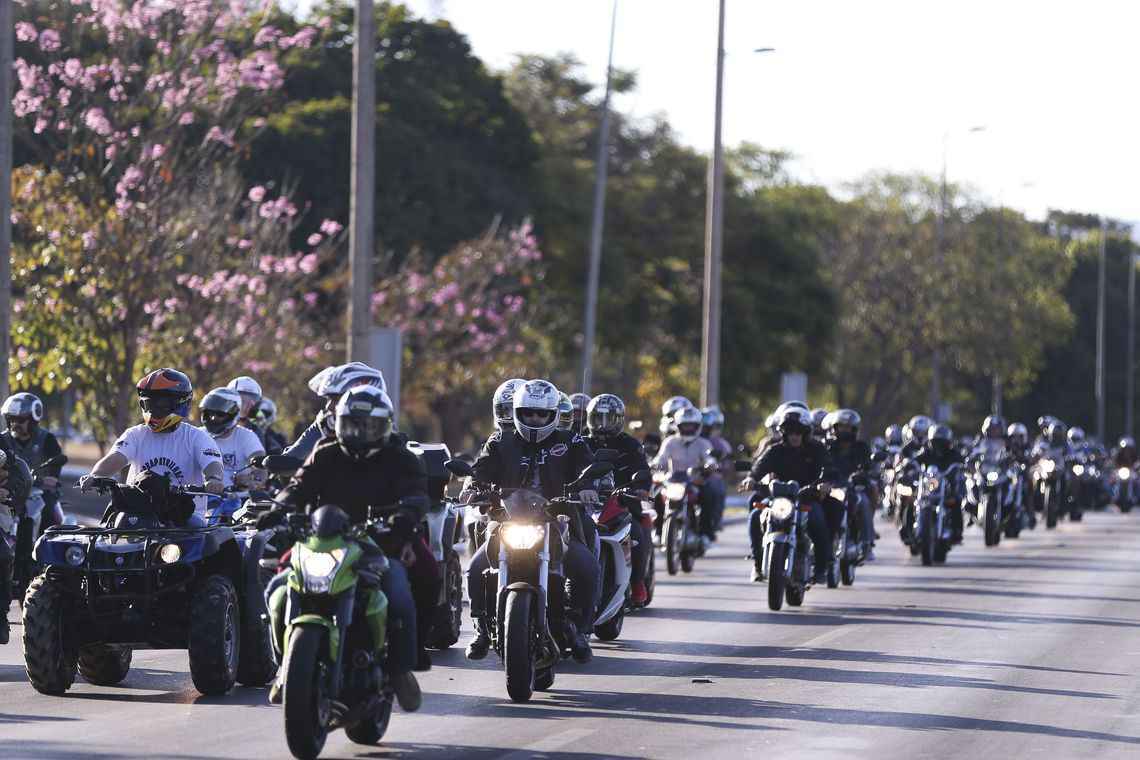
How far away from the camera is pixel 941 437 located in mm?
26594

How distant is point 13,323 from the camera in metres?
27.5

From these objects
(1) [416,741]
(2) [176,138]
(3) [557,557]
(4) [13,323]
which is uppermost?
(2) [176,138]

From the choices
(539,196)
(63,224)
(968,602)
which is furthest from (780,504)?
(539,196)

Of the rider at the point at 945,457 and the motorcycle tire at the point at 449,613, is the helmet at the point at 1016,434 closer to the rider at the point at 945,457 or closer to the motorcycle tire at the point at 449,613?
the rider at the point at 945,457

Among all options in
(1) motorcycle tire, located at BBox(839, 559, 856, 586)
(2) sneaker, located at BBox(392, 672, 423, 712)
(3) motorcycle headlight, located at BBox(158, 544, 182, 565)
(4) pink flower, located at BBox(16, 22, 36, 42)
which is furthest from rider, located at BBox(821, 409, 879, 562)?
(2) sneaker, located at BBox(392, 672, 423, 712)

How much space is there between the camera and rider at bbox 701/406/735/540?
2394 cm

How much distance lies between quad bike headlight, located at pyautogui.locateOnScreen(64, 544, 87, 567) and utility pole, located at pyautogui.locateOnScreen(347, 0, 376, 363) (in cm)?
1207

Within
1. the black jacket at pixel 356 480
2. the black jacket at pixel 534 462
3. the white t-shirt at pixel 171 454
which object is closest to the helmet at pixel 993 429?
the black jacket at pixel 534 462

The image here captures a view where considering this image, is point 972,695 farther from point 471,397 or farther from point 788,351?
point 788,351

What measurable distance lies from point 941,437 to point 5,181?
11.1 m

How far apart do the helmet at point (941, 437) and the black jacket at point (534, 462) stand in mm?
13298

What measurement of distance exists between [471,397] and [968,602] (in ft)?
117

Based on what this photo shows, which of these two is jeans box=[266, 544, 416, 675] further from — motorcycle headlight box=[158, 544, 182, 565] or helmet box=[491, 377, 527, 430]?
helmet box=[491, 377, 527, 430]

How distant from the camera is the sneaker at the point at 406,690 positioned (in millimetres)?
10539
